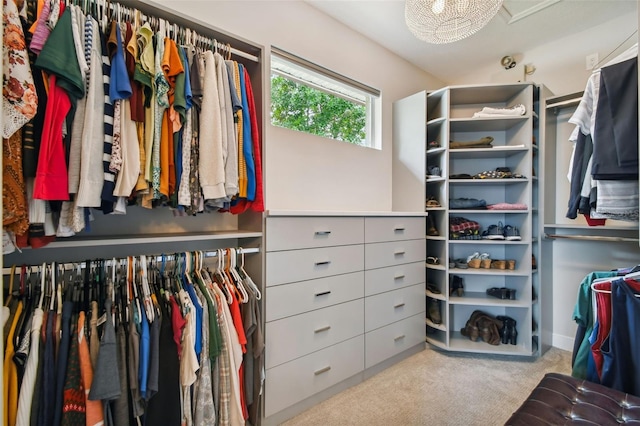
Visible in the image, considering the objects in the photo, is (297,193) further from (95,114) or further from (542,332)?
(542,332)

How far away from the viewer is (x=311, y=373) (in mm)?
1729

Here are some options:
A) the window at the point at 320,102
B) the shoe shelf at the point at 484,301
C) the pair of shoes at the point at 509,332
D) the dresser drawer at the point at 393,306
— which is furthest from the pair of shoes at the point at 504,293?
the window at the point at 320,102

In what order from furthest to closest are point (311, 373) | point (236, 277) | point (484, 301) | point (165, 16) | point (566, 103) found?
point (484, 301), point (566, 103), point (311, 373), point (236, 277), point (165, 16)

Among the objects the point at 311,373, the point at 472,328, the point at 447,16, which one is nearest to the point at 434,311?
the point at 472,328

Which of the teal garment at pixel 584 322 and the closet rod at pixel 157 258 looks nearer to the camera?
the closet rod at pixel 157 258

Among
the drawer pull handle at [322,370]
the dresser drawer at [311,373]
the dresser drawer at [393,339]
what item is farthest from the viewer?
the dresser drawer at [393,339]

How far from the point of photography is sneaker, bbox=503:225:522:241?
Result: 236 cm

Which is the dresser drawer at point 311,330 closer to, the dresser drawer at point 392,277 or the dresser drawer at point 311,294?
the dresser drawer at point 311,294

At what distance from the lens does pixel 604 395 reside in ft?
3.71

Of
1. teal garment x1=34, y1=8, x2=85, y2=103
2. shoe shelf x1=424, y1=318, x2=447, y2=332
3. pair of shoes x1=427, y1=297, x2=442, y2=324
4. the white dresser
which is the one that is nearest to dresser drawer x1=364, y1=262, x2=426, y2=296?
the white dresser

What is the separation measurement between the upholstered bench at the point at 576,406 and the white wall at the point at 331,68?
5.17 ft

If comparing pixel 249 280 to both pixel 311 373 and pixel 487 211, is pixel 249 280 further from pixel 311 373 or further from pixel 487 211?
pixel 487 211

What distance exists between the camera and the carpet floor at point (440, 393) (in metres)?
1.66

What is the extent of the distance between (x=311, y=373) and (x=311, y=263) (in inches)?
24.8
